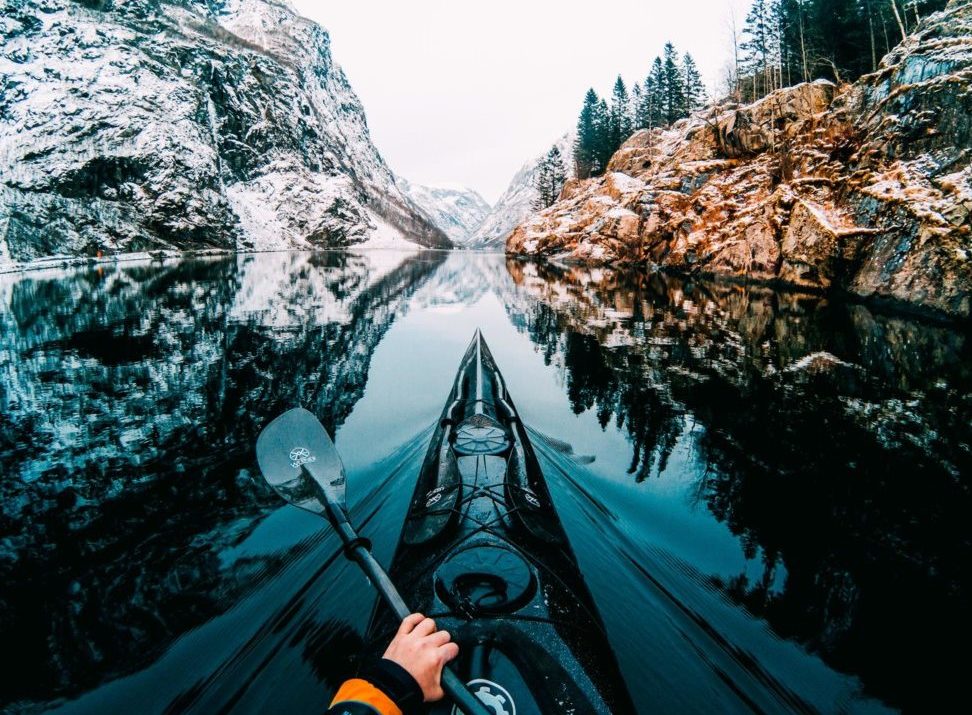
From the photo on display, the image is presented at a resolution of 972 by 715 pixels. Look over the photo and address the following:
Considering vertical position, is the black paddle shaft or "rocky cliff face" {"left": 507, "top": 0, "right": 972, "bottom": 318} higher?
"rocky cliff face" {"left": 507, "top": 0, "right": 972, "bottom": 318}

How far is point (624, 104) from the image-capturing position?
68.8 metres

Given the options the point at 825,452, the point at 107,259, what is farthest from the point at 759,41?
the point at 107,259

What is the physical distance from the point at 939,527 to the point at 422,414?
7.94m

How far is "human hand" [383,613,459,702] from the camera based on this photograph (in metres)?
1.56

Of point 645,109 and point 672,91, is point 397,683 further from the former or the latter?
point 645,109

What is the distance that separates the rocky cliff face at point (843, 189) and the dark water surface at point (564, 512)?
6428 millimetres

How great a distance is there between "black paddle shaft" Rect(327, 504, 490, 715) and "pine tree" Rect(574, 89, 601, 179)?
2742 inches

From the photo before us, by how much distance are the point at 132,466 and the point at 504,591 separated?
639 centimetres

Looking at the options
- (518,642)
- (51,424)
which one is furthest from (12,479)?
(518,642)

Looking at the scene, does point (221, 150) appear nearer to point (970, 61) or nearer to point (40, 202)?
point (40, 202)

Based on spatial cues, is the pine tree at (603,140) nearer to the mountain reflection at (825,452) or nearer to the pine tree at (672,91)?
the pine tree at (672,91)

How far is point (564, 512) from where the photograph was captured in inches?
225

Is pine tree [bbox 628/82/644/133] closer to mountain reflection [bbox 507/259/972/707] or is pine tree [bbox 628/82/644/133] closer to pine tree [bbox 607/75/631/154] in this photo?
pine tree [bbox 607/75/631/154]

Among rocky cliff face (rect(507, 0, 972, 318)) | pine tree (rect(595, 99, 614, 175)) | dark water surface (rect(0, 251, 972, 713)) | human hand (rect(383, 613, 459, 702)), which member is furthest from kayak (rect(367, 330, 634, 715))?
pine tree (rect(595, 99, 614, 175))
